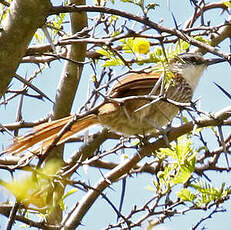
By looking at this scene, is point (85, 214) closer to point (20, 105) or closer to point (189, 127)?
point (189, 127)

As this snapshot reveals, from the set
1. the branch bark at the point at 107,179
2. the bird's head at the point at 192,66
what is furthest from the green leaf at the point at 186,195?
the bird's head at the point at 192,66

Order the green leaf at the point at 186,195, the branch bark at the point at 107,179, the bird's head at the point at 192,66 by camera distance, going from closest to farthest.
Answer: the branch bark at the point at 107,179 < the green leaf at the point at 186,195 < the bird's head at the point at 192,66

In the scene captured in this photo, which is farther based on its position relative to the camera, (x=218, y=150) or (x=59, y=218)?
(x=218, y=150)

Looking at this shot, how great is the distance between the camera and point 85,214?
10.3 feet

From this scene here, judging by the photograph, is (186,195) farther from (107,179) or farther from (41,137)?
(41,137)

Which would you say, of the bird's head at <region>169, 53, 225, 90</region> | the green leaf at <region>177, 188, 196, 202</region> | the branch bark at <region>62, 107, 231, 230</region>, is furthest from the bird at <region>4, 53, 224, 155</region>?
the green leaf at <region>177, 188, 196, 202</region>

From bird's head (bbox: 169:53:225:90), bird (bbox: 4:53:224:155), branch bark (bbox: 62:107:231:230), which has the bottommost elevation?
branch bark (bbox: 62:107:231:230)

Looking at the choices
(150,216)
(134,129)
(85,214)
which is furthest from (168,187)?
(134,129)

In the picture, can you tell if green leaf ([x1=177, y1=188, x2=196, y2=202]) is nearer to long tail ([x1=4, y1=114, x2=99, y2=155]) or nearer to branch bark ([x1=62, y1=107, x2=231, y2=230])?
branch bark ([x1=62, y1=107, x2=231, y2=230])

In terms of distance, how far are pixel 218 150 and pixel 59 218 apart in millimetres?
1282

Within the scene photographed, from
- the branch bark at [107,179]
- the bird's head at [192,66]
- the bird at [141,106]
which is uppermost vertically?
the bird's head at [192,66]

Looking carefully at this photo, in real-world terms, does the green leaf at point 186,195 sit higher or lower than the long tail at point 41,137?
lower

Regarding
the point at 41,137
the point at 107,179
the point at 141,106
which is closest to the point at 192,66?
the point at 141,106

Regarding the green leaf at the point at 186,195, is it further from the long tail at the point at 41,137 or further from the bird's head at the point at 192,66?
the bird's head at the point at 192,66
